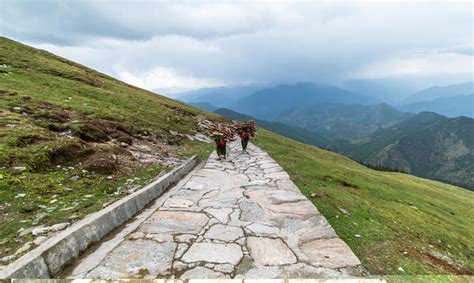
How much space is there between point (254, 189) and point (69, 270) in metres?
6.14

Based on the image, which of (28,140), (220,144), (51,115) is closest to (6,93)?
(51,115)

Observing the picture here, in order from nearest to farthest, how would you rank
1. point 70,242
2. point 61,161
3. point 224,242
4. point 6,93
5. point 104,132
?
point 70,242 < point 224,242 < point 61,161 < point 104,132 < point 6,93

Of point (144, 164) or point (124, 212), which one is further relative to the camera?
point (144, 164)

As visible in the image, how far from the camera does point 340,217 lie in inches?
329

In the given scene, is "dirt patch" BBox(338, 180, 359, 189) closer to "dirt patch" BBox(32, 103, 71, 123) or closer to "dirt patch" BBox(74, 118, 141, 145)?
"dirt patch" BBox(74, 118, 141, 145)

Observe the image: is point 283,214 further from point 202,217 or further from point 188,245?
point 188,245

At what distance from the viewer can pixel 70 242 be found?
477 centimetres

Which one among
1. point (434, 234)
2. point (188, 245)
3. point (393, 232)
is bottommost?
point (434, 234)

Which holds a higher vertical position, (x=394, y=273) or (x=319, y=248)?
(x=319, y=248)

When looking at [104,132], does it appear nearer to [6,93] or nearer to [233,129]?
[6,93]

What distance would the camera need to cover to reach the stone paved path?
179 inches

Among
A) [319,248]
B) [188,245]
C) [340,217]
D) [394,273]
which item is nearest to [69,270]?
[188,245]

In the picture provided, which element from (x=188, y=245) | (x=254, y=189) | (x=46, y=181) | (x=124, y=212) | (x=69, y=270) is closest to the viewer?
(x=69, y=270)

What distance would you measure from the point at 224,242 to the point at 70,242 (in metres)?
2.78
